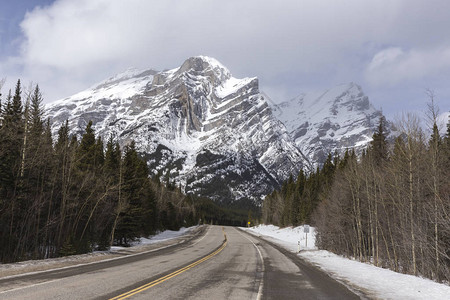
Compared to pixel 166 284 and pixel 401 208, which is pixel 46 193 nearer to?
pixel 166 284

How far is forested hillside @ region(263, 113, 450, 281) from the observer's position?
17.0m

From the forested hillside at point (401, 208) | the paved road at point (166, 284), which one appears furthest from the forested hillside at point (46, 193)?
the forested hillside at point (401, 208)

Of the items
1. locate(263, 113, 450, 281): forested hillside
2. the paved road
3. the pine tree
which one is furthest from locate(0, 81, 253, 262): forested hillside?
the pine tree

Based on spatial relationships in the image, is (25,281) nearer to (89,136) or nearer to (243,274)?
(243,274)

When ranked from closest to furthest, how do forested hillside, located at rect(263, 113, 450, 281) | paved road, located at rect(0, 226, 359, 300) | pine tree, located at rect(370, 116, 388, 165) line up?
paved road, located at rect(0, 226, 359, 300), forested hillside, located at rect(263, 113, 450, 281), pine tree, located at rect(370, 116, 388, 165)

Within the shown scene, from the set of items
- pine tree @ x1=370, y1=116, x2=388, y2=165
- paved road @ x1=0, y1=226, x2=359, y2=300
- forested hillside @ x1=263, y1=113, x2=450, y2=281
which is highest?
pine tree @ x1=370, y1=116, x2=388, y2=165

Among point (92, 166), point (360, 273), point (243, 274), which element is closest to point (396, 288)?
point (360, 273)

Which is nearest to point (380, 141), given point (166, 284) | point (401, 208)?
point (401, 208)

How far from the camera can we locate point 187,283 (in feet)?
36.5

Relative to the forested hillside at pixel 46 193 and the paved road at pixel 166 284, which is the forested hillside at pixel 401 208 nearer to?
the paved road at pixel 166 284

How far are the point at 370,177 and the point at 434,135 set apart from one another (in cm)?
918

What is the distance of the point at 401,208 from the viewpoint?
21.5 meters

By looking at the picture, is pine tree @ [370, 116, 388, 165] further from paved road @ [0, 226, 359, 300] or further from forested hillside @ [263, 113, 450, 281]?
paved road @ [0, 226, 359, 300]

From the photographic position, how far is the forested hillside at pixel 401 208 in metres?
17.0
